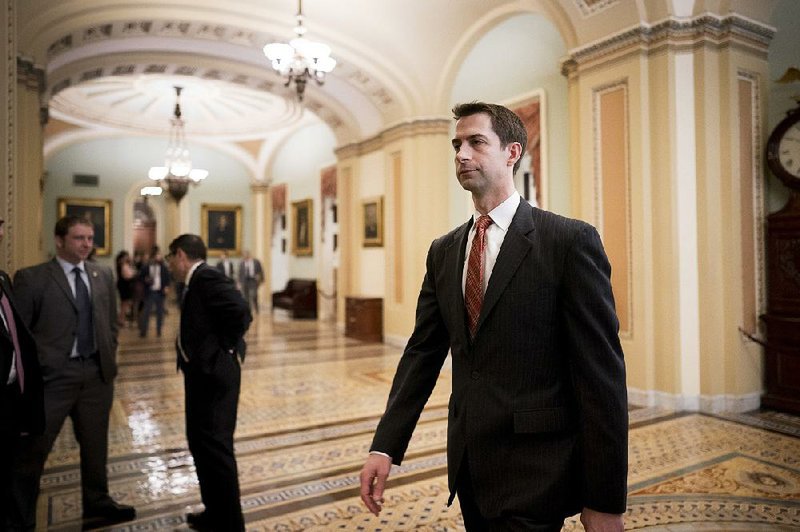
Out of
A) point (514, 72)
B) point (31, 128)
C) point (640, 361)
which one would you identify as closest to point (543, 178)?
point (514, 72)

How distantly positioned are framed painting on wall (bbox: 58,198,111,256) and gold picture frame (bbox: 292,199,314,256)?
203 inches

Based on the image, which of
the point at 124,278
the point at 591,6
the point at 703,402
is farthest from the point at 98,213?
the point at 703,402

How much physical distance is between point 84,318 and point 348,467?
2033mm

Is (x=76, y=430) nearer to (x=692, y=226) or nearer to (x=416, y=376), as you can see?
(x=416, y=376)

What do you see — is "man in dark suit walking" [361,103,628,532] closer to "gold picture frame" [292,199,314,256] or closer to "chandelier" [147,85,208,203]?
"chandelier" [147,85,208,203]

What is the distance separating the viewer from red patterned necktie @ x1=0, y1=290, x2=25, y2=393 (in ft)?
8.09

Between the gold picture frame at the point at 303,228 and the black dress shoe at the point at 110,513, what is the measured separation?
38.9 ft

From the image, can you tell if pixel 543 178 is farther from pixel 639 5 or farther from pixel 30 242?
pixel 30 242

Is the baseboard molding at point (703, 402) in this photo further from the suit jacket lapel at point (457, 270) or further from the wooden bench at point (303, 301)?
the wooden bench at point (303, 301)

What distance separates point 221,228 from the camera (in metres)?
17.8

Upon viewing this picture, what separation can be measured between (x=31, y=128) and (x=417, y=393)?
761 cm

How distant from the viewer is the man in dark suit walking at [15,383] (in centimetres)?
241

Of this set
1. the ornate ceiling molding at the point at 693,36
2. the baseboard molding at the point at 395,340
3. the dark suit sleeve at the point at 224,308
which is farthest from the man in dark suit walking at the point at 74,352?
the baseboard molding at the point at 395,340

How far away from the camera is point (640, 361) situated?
580 cm
